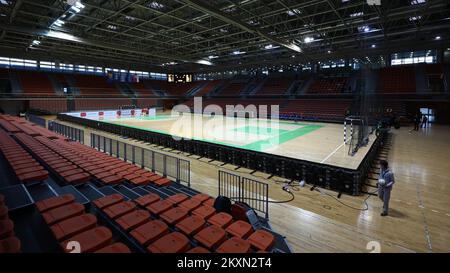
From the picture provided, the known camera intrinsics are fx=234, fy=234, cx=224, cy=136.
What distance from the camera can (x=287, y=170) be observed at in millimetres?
8469

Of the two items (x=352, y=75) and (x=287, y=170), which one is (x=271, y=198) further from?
(x=352, y=75)

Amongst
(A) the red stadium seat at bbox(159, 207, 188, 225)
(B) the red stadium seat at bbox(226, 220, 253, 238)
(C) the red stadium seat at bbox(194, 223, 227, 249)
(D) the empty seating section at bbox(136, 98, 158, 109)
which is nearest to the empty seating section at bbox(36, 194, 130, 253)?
(A) the red stadium seat at bbox(159, 207, 188, 225)

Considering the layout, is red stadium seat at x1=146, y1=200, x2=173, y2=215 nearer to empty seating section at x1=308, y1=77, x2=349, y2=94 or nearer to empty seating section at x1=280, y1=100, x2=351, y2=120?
empty seating section at x1=280, y1=100, x2=351, y2=120

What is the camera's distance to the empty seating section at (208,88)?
40.5 meters

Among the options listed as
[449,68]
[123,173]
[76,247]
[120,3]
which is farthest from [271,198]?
[449,68]

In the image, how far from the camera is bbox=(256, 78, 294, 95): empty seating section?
3209cm

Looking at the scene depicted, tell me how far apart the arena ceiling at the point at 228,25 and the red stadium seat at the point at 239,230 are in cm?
1072

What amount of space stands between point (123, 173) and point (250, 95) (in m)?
29.1

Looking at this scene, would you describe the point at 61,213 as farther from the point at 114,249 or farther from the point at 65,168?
the point at 65,168

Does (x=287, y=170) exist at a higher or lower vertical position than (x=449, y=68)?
lower

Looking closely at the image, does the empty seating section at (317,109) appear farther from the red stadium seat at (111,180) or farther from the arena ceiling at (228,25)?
the red stadium seat at (111,180)

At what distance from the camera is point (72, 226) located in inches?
124

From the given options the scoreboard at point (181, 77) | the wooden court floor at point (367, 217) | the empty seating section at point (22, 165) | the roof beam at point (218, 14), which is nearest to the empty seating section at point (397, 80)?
the roof beam at point (218, 14)

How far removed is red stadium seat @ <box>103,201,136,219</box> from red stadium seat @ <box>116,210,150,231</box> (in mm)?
123
